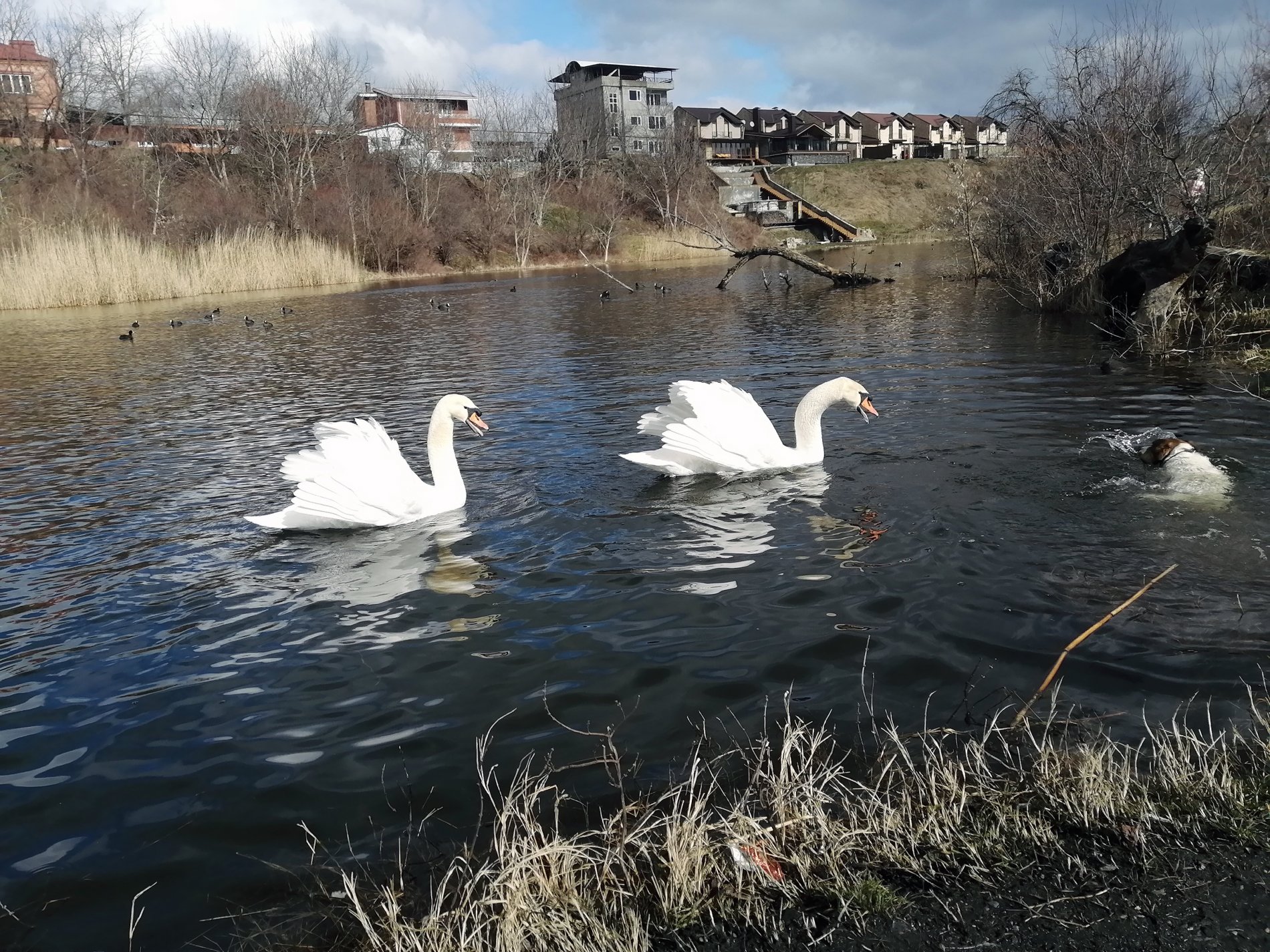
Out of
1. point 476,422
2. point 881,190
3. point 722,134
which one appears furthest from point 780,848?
point 722,134

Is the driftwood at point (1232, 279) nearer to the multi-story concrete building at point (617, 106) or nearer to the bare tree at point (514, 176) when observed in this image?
the bare tree at point (514, 176)

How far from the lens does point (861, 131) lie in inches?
5182

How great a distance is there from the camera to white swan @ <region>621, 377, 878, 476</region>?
8906 millimetres

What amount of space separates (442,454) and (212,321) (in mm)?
23459

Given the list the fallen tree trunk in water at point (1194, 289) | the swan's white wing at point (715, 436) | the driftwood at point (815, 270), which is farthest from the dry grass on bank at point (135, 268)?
Result: the fallen tree trunk in water at point (1194, 289)

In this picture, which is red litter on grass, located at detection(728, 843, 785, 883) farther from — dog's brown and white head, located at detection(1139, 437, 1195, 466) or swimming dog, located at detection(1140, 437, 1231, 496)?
dog's brown and white head, located at detection(1139, 437, 1195, 466)

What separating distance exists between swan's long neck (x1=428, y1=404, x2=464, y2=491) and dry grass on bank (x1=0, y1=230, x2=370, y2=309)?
31.1 metres

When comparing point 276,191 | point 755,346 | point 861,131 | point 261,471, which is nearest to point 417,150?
point 276,191

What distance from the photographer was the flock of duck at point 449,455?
25.6 ft

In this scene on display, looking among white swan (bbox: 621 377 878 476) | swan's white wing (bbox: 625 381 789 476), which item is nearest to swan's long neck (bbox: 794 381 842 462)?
white swan (bbox: 621 377 878 476)

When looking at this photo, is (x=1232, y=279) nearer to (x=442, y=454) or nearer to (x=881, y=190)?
(x=442, y=454)

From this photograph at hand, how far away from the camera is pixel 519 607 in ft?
20.7

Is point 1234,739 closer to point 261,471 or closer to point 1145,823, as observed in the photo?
point 1145,823

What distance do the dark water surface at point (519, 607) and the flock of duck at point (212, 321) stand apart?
12.2 m
